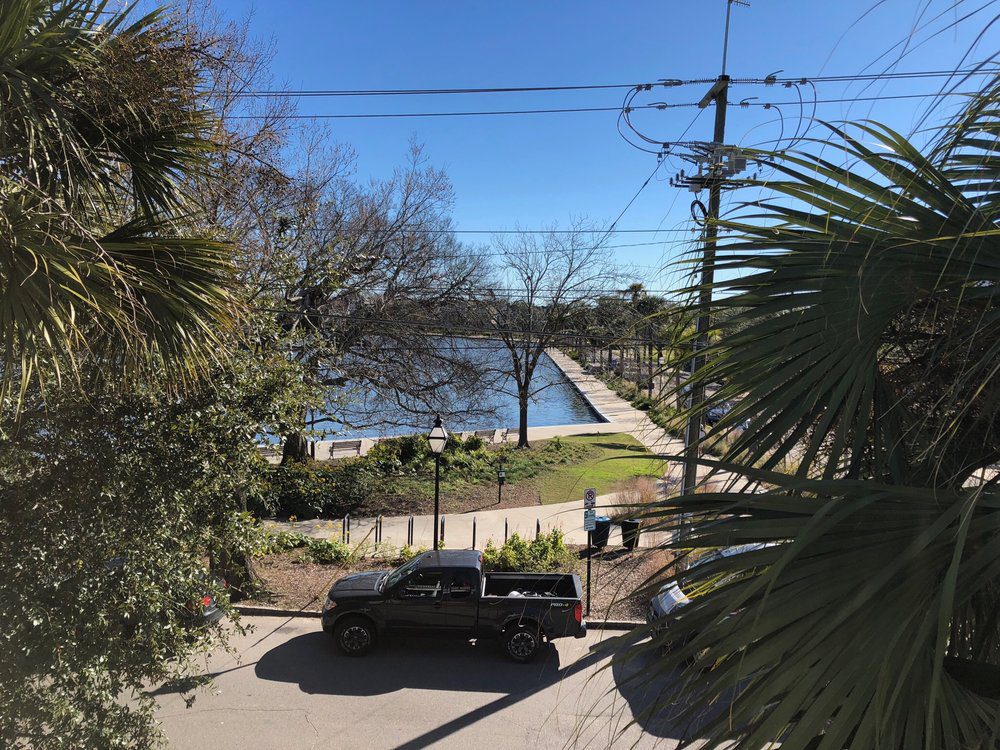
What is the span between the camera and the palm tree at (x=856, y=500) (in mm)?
1276

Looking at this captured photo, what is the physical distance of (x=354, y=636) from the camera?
9.03 metres

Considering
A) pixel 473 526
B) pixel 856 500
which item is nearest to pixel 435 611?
pixel 473 526

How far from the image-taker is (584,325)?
905 inches

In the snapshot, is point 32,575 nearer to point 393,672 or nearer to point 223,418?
point 223,418

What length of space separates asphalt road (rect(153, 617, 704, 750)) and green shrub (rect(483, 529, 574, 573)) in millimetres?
1968

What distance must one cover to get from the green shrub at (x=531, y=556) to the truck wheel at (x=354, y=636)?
277cm

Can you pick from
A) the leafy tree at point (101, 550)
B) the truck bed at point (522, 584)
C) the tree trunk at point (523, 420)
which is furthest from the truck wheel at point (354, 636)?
the tree trunk at point (523, 420)

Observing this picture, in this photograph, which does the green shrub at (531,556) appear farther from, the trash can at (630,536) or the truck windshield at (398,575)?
the trash can at (630,536)

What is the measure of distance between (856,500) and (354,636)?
8754mm

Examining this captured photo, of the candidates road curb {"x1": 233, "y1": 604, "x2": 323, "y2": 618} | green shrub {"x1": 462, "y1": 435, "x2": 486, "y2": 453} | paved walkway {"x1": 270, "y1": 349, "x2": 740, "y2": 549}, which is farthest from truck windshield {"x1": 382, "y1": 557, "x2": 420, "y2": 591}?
green shrub {"x1": 462, "y1": 435, "x2": 486, "y2": 453}

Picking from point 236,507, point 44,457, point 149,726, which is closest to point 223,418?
point 236,507

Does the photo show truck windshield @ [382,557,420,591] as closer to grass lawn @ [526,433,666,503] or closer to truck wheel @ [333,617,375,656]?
truck wheel @ [333,617,375,656]

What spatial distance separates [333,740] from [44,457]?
14.4 feet

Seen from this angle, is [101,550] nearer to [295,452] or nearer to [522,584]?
[522,584]
